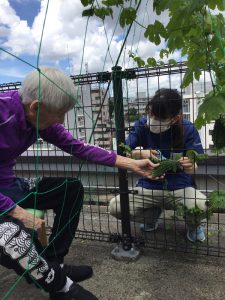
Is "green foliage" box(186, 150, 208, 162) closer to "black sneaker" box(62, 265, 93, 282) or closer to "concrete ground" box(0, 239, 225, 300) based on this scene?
"concrete ground" box(0, 239, 225, 300)

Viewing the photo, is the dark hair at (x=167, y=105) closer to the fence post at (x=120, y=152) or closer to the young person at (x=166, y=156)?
the young person at (x=166, y=156)

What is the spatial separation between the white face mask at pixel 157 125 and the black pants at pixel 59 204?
72 cm

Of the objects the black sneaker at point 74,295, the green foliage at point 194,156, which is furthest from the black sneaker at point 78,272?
the green foliage at point 194,156

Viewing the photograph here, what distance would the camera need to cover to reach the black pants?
2285 millimetres

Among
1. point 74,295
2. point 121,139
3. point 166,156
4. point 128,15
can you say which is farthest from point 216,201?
point 128,15

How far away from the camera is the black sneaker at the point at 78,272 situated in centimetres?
230

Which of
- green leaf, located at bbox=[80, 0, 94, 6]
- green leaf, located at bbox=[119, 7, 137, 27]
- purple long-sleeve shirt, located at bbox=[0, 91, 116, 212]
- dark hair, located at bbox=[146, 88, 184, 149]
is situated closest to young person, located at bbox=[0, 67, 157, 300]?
purple long-sleeve shirt, located at bbox=[0, 91, 116, 212]

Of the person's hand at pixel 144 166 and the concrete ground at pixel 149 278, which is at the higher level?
the person's hand at pixel 144 166

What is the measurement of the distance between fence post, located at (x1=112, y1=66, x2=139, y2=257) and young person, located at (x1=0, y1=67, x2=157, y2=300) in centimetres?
21

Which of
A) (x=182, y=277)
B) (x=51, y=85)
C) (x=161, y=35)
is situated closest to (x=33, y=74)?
(x=51, y=85)

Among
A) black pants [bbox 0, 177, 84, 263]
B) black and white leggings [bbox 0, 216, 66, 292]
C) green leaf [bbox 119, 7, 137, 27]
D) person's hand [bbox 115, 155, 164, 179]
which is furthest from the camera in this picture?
person's hand [bbox 115, 155, 164, 179]

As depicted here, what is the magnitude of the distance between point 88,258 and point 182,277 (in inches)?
29.8

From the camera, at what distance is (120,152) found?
2553 millimetres

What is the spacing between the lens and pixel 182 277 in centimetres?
234
